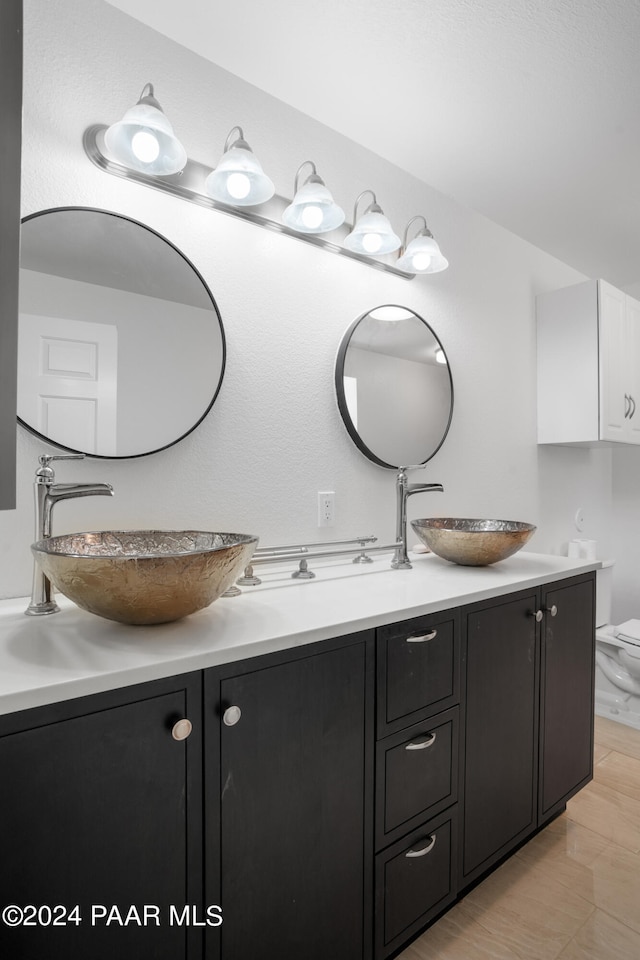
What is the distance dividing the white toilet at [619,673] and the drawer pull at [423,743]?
167 cm

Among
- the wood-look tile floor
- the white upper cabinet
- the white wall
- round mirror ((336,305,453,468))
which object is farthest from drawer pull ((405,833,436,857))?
the white upper cabinet

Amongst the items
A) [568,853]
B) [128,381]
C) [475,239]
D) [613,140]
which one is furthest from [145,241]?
[568,853]

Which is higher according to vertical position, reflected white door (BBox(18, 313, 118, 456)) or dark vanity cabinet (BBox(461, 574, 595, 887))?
reflected white door (BBox(18, 313, 118, 456))

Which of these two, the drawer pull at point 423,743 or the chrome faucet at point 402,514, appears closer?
the drawer pull at point 423,743

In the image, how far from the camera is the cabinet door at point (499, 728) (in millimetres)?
1414

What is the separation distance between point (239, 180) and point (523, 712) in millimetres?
1737

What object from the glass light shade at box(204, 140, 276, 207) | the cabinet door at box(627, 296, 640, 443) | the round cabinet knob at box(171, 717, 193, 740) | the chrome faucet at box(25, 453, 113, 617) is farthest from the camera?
the cabinet door at box(627, 296, 640, 443)

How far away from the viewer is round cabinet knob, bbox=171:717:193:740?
2.90 feet

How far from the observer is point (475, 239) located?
2.47 meters

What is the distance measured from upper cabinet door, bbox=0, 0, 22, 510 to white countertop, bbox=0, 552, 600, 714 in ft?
0.88

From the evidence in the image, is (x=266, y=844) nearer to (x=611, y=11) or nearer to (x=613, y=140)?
(x=611, y=11)

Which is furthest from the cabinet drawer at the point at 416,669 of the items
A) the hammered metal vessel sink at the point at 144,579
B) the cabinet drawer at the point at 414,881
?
the hammered metal vessel sink at the point at 144,579

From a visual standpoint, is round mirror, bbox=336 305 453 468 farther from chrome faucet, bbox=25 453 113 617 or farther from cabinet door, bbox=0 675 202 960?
cabinet door, bbox=0 675 202 960

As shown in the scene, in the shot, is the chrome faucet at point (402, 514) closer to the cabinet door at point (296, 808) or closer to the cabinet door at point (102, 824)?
the cabinet door at point (296, 808)
